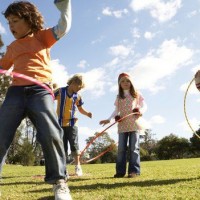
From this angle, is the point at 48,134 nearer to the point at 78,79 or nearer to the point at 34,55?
the point at 34,55

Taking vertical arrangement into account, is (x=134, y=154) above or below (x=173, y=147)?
below

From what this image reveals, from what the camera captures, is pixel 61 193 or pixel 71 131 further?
pixel 71 131

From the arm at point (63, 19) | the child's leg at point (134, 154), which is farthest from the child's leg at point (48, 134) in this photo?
the child's leg at point (134, 154)

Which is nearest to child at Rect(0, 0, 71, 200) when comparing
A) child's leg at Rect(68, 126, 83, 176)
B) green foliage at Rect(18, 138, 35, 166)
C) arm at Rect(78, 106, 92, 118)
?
child's leg at Rect(68, 126, 83, 176)

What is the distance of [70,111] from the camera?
27.1ft

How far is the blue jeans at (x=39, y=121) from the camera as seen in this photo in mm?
3898

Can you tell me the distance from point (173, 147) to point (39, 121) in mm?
60737

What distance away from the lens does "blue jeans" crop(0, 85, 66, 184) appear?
12.8ft

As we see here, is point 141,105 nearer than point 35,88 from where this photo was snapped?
No

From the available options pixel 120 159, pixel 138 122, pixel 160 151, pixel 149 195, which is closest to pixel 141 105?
pixel 138 122

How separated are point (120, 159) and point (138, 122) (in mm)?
859

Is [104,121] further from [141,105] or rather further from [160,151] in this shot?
[160,151]

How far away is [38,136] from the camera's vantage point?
392 centimetres

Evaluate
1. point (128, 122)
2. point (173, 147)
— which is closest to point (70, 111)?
point (128, 122)
